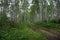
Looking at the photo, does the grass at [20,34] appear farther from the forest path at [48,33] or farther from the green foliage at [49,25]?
the green foliage at [49,25]

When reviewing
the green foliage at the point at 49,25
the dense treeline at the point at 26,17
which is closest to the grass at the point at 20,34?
the dense treeline at the point at 26,17

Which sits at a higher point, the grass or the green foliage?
the green foliage

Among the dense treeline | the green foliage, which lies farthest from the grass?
the green foliage

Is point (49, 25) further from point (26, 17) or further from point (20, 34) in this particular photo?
point (20, 34)

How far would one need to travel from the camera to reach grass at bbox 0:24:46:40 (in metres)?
4.39

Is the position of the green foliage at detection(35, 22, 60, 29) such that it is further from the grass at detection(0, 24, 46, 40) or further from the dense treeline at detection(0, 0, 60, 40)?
the grass at detection(0, 24, 46, 40)

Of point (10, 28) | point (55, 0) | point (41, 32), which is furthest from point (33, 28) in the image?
point (55, 0)

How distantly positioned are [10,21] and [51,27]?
36.8 inches

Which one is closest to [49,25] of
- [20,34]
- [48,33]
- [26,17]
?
[48,33]

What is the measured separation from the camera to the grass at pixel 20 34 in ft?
14.4

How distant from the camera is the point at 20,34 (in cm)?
442

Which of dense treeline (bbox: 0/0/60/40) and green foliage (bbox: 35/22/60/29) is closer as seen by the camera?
dense treeline (bbox: 0/0/60/40)

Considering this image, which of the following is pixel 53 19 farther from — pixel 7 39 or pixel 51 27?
pixel 7 39

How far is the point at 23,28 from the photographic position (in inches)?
176
